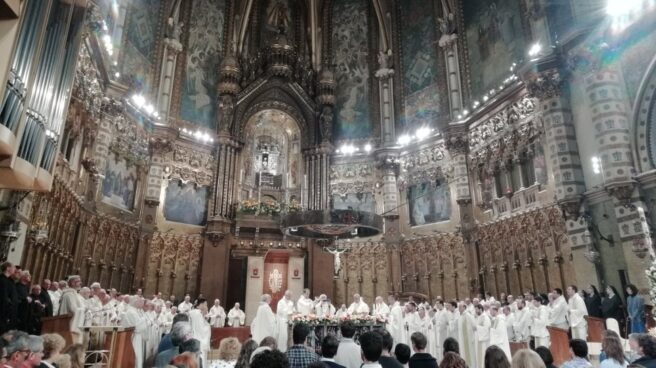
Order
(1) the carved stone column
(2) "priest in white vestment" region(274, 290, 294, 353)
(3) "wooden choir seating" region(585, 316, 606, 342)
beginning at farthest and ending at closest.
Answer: (2) "priest in white vestment" region(274, 290, 294, 353), (1) the carved stone column, (3) "wooden choir seating" region(585, 316, 606, 342)

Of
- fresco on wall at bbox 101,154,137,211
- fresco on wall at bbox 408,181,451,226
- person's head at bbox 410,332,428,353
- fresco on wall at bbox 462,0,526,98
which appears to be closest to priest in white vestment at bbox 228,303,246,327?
fresco on wall at bbox 101,154,137,211

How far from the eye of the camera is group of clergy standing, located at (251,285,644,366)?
13594 mm

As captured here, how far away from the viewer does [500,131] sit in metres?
20.7

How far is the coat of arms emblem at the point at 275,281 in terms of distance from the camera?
24688 millimetres

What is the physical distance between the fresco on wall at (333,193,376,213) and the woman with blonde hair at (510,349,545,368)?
22.0 m

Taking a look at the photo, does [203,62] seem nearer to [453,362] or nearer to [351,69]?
[351,69]

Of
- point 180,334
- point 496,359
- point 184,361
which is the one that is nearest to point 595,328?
point 496,359

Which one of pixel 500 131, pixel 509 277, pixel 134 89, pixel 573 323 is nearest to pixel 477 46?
pixel 500 131

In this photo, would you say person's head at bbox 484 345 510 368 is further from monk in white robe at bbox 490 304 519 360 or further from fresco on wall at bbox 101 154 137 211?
fresco on wall at bbox 101 154 137 211

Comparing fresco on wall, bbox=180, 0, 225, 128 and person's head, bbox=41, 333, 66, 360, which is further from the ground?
fresco on wall, bbox=180, 0, 225, 128

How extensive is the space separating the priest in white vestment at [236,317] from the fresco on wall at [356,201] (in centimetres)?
826

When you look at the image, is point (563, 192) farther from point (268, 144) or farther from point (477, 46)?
point (268, 144)

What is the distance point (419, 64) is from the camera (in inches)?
1054

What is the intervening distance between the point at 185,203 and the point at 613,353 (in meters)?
21.5
